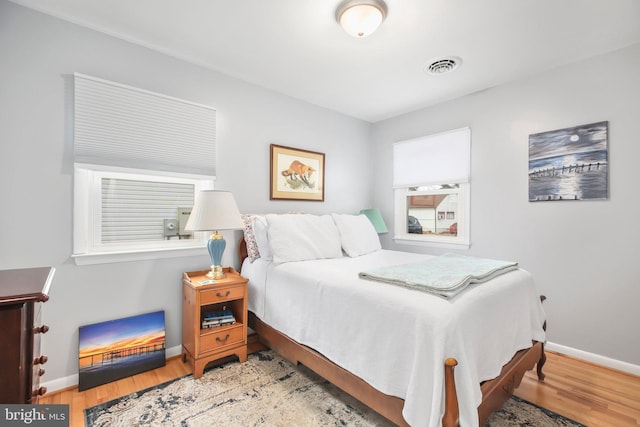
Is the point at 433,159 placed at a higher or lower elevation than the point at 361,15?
lower

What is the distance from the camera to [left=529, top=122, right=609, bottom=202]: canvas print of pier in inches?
90.7

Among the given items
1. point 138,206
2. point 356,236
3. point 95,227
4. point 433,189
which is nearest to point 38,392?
point 95,227

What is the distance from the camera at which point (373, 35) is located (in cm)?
212

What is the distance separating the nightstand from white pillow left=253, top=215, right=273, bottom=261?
0.27 metres

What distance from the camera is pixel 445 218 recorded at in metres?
3.37

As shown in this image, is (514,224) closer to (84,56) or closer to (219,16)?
(219,16)

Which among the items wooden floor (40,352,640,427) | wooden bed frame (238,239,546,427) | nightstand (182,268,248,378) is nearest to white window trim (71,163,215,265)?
nightstand (182,268,248,378)

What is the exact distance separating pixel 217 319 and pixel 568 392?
2535 millimetres

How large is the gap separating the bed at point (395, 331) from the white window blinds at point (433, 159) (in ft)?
4.66

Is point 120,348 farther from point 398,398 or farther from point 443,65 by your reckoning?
point 443,65

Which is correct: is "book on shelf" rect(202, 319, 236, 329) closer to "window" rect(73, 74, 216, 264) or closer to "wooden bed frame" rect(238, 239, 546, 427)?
"wooden bed frame" rect(238, 239, 546, 427)

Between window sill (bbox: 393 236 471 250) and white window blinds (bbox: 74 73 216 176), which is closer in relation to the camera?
white window blinds (bbox: 74 73 216 176)

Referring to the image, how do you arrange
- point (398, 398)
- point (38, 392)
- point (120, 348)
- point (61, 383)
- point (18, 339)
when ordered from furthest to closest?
point (120, 348) < point (61, 383) < point (398, 398) < point (38, 392) < point (18, 339)

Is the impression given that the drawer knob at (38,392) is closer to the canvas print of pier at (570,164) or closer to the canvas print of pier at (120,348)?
the canvas print of pier at (120,348)
